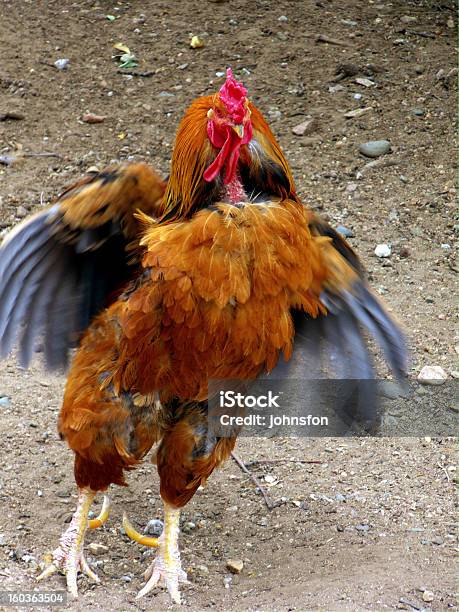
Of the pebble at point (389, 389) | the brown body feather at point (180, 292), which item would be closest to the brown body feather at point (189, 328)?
the brown body feather at point (180, 292)

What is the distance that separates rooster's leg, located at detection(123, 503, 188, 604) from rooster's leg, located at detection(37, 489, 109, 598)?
0.81 ft

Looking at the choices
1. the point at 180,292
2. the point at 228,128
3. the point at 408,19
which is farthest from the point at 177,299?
the point at 408,19

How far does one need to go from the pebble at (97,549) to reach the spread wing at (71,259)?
0.88 meters

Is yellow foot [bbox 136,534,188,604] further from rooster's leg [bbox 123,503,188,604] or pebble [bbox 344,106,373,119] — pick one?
pebble [bbox 344,106,373,119]

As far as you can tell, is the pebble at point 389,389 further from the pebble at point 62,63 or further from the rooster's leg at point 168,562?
the pebble at point 62,63

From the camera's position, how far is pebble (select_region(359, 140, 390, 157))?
696 cm

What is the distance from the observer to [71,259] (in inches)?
161

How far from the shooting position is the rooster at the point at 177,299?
362 cm

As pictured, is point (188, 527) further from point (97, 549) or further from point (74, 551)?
point (74, 551)

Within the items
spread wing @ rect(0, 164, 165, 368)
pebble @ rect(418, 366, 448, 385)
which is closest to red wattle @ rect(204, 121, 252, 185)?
spread wing @ rect(0, 164, 165, 368)

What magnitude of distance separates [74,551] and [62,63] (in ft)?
15.2

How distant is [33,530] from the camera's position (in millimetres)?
4375

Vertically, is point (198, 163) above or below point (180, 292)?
above

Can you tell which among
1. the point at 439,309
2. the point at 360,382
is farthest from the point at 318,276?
the point at 439,309
